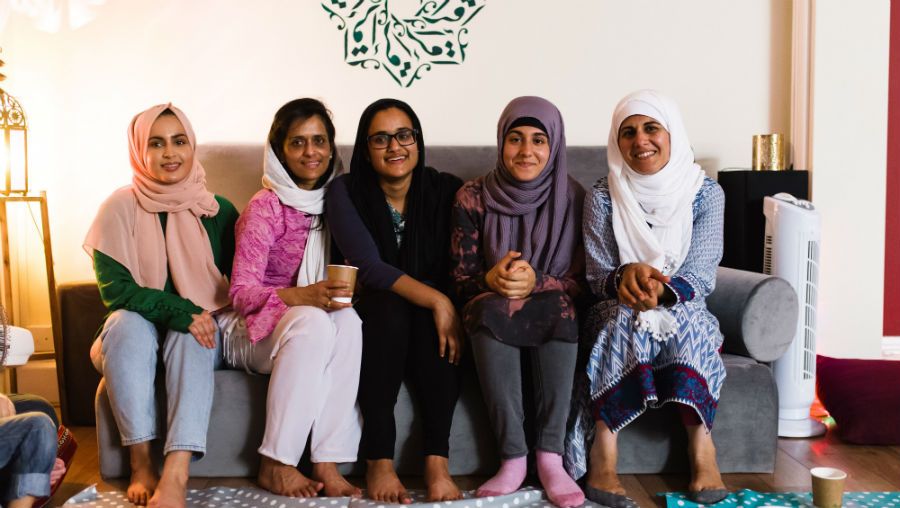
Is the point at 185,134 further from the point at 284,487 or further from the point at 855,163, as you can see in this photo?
the point at 855,163

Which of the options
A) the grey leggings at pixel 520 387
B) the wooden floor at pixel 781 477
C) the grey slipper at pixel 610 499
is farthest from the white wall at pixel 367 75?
the grey slipper at pixel 610 499

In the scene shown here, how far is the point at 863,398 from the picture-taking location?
2479mm

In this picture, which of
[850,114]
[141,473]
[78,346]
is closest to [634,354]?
[141,473]

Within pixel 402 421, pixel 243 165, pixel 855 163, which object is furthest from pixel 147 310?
pixel 855 163

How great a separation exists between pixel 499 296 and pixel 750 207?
113cm

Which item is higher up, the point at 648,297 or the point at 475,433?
the point at 648,297

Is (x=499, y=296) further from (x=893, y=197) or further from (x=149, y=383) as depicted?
(x=893, y=197)

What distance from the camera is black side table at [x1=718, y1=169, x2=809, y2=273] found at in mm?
2752

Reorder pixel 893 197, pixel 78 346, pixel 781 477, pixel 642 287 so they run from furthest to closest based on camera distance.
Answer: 1. pixel 893 197
2. pixel 78 346
3. pixel 781 477
4. pixel 642 287

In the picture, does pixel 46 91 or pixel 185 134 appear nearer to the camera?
pixel 185 134

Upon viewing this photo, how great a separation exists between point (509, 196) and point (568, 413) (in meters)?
0.61

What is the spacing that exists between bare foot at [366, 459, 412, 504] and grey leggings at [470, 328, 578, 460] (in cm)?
27

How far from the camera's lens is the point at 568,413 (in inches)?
81.6

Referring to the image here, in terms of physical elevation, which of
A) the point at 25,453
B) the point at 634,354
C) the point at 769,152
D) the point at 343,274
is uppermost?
the point at 769,152
